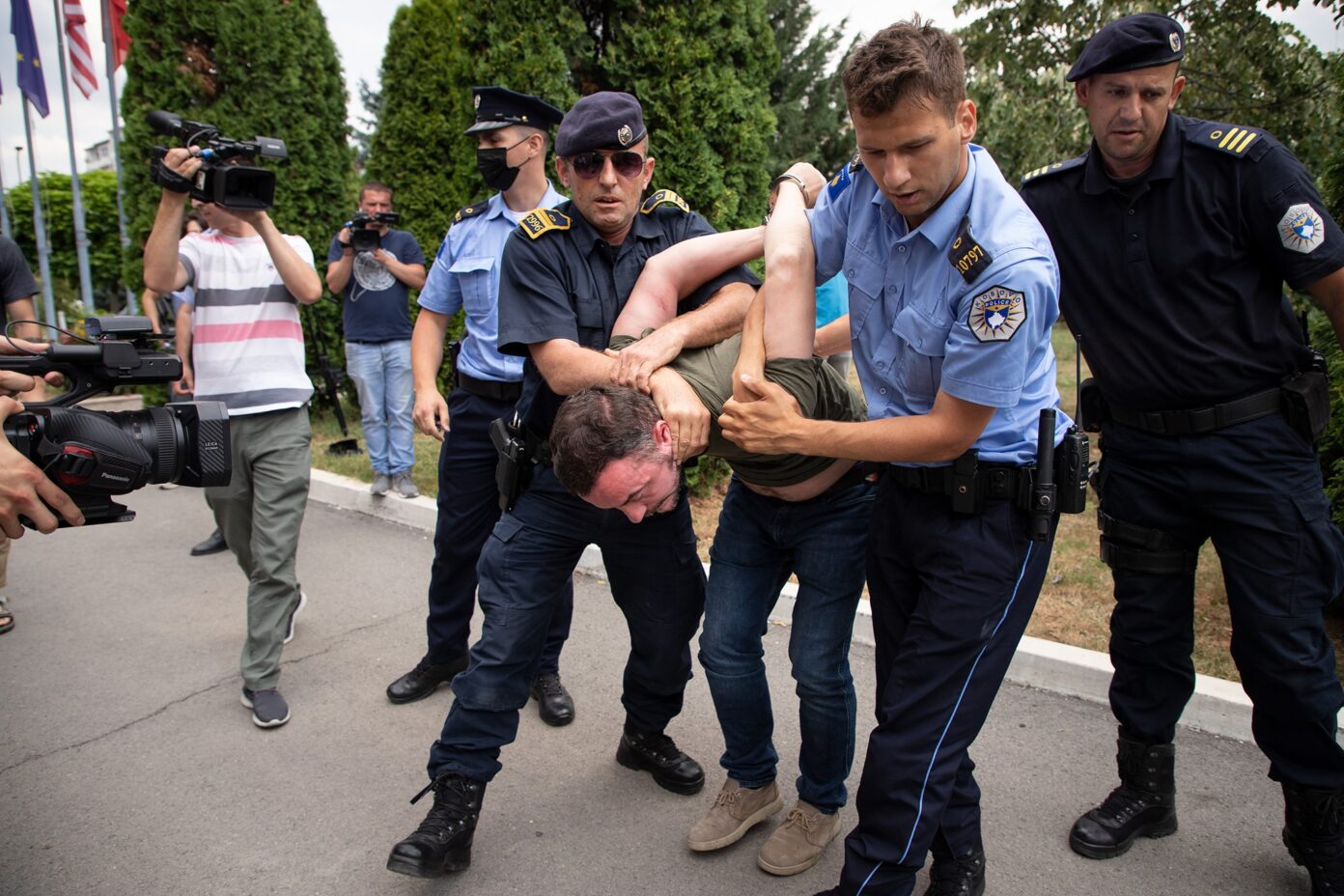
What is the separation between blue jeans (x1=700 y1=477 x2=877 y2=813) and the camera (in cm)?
246

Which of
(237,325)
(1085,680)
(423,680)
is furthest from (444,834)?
(1085,680)

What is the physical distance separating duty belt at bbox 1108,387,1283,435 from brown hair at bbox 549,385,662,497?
1311 millimetres

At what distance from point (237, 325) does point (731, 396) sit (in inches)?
86.4

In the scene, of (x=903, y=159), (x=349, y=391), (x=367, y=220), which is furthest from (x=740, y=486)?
(x=349, y=391)

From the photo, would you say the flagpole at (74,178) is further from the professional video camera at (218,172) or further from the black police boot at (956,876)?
the black police boot at (956,876)

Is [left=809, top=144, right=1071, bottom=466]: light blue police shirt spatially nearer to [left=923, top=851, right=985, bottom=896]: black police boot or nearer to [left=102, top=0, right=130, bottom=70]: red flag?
[left=923, top=851, right=985, bottom=896]: black police boot

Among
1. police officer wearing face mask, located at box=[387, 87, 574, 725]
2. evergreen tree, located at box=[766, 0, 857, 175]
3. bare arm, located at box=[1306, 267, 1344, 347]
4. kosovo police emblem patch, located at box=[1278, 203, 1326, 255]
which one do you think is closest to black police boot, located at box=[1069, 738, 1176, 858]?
bare arm, located at box=[1306, 267, 1344, 347]

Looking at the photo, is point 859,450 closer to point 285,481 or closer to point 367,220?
point 285,481

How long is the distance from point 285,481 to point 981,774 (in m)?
2.63

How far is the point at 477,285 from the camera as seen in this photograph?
3541 mm

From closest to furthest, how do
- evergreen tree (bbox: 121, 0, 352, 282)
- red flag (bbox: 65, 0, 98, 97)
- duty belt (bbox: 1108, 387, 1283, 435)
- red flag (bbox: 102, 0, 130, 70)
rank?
1. duty belt (bbox: 1108, 387, 1283, 435)
2. evergreen tree (bbox: 121, 0, 352, 282)
3. red flag (bbox: 102, 0, 130, 70)
4. red flag (bbox: 65, 0, 98, 97)

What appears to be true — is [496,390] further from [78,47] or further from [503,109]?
[78,47]

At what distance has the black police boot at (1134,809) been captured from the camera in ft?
8.55

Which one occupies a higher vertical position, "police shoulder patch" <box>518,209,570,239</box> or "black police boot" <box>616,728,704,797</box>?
"police shoulder patch" <box>518,209,570,239</box>
